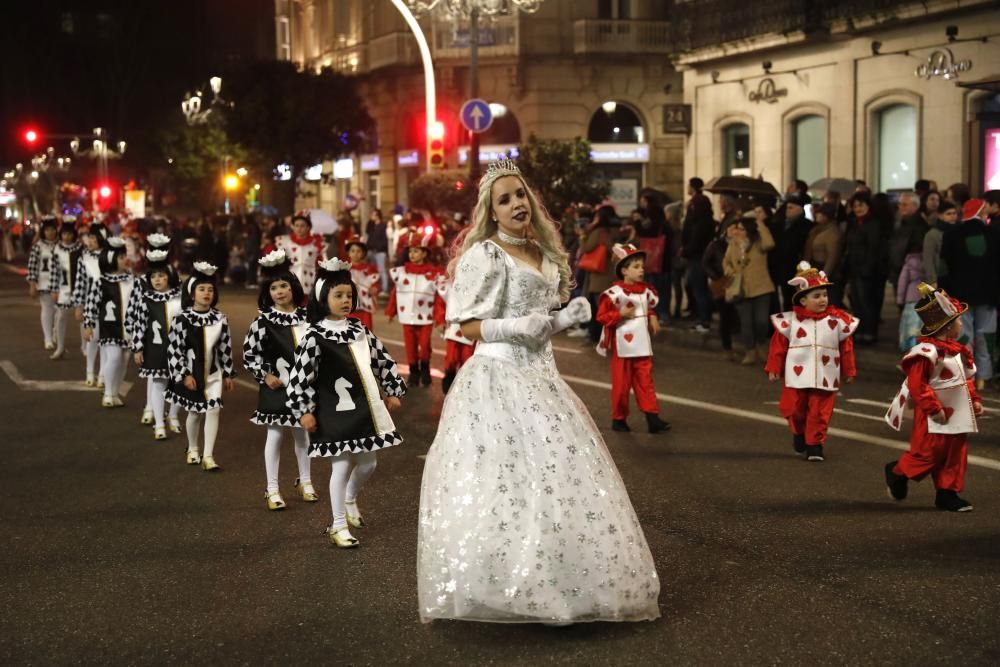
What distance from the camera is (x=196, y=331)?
9.52 metres

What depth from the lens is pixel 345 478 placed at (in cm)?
733

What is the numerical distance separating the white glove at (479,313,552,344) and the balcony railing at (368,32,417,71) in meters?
39.9

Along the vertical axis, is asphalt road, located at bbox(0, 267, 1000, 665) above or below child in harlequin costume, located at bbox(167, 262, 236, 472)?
below

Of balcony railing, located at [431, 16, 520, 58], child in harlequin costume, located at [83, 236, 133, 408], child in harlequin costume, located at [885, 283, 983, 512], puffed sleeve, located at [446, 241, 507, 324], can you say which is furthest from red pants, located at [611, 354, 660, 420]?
balcony railing, located at [431, 16, 520, 58]

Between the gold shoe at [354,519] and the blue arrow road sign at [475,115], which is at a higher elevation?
the blue arrow road sign at [475,115]

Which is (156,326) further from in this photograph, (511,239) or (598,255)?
(598,255)

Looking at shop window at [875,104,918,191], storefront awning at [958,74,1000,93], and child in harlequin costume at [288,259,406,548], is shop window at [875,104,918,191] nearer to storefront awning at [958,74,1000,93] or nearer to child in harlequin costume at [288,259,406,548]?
storefront awning at [958,74,1000,93]

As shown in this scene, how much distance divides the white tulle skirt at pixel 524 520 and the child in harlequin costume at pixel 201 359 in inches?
163

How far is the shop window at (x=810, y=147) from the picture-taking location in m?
28.2

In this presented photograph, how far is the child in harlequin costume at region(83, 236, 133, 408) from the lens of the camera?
1248 cm

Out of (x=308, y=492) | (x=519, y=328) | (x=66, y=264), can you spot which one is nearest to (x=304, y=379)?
(x=308, y=492)

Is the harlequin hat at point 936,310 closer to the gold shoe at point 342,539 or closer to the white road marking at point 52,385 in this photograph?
the gold shoe at point 342,539

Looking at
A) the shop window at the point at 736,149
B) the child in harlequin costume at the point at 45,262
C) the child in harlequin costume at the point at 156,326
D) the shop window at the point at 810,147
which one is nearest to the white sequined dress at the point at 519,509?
the child in harlequin costume at the point at 156,326

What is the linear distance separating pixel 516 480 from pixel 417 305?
8.67 m
